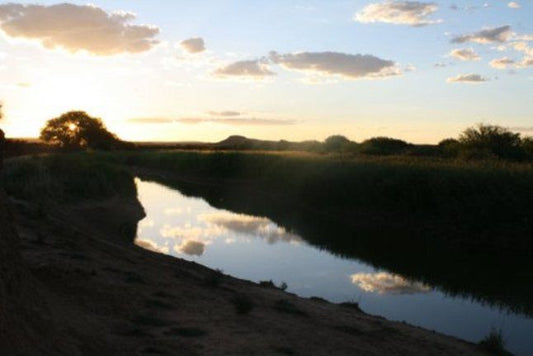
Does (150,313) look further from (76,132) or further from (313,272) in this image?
(76,132)

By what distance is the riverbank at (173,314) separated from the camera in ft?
24.8

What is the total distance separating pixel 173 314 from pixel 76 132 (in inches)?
3432

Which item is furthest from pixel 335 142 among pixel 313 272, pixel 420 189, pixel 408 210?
pixel 313 272

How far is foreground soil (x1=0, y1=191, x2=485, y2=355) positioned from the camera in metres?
6.38

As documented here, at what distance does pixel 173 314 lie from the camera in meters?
9.52

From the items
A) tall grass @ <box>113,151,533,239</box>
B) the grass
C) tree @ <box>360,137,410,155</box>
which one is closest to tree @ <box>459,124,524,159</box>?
tall grass @ <box>113,151,533,239</box>

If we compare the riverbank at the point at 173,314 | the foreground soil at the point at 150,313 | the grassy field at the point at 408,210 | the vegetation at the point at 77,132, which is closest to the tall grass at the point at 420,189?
the grassy field at the point at 408,210

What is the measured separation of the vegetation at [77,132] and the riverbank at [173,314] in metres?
75.9

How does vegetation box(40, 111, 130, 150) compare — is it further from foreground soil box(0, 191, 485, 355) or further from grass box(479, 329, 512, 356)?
grass box(479, 329, 512, 356)

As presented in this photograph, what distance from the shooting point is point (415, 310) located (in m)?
14.5

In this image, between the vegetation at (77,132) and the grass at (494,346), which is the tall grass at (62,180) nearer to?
the grass at (494,346)

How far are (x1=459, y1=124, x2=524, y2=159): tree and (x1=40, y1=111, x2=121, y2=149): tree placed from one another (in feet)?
189

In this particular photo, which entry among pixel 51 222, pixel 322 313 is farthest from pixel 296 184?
pixel 322 313

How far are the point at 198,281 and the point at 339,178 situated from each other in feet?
72.0
